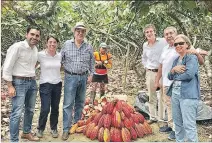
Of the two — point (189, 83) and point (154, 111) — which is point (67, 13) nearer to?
point (154, 111)

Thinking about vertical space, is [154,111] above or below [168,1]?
below

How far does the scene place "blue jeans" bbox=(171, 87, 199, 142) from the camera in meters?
3.47

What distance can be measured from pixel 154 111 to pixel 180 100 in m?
1.99

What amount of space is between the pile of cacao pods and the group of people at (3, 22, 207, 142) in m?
0.28

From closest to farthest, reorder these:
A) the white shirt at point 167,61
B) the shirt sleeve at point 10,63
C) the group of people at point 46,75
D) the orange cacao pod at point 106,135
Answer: the shirt sleeve at point 10,63
the group of people at point 46,75
the white shirt at point 167,61
the orange cacao pod at point 106,135

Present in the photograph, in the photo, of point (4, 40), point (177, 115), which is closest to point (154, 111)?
point (177, 115)

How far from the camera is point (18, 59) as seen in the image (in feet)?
13.2

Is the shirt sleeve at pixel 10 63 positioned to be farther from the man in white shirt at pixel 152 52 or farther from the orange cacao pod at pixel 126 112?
the man in white shirt at pixel 152 52

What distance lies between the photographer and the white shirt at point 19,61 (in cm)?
393

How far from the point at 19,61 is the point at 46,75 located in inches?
21.6

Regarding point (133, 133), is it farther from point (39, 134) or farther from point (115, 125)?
point (39, 134)

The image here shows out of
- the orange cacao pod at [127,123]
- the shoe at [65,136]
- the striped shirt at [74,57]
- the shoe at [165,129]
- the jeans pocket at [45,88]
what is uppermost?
the striped shirt at [74,57]

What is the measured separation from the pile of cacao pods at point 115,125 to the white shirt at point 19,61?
4.44 ft

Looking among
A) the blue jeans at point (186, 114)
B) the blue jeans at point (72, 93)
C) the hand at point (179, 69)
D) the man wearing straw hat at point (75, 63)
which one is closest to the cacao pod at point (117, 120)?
the blue jeans at point (72, 93)
